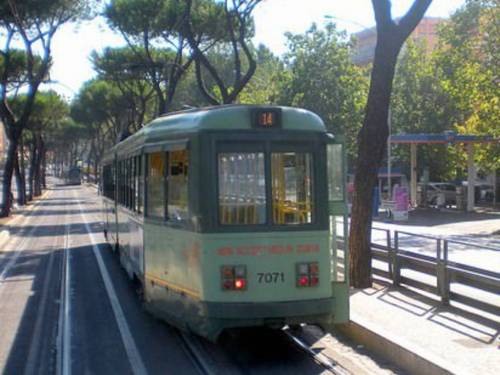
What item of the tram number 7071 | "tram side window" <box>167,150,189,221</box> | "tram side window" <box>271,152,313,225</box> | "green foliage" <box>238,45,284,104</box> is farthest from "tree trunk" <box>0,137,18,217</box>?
the tram number 7071

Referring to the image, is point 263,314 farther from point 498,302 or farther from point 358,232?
point 358,232

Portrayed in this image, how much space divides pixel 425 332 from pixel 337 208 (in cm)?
181

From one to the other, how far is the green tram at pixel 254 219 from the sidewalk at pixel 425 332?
0.67 m

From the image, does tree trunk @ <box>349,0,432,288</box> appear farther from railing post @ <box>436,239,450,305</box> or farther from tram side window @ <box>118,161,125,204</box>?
tram side window @ <box>118,161,125,204</box>

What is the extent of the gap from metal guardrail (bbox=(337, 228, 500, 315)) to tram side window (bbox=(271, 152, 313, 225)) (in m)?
1.45

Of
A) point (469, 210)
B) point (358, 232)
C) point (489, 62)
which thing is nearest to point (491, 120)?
point (489, 62)

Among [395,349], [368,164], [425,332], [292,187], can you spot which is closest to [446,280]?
[425,332]

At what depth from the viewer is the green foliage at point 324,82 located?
43.8 m

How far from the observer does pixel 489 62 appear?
29.9 m

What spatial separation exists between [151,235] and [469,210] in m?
29.8

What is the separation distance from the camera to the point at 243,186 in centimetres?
770

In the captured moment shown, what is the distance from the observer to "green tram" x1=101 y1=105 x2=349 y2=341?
7535 millimetres

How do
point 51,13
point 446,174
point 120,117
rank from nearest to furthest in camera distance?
point 51,13 → point 446,174 → point 120,117

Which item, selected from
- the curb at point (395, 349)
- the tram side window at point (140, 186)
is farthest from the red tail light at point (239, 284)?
the tram side window at point (140, 186)
